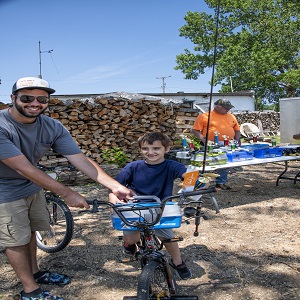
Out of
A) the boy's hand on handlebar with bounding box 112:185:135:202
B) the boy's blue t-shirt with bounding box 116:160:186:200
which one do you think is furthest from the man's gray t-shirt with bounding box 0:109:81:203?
the boy's hand on handlebar with bounding box 112:185:135:202

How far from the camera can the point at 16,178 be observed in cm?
295

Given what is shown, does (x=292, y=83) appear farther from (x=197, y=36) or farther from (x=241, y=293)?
(x=241, y=293)

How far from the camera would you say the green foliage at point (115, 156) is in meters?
9.26

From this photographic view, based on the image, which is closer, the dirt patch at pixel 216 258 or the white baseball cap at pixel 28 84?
the white baseball cap at pixel 28 84

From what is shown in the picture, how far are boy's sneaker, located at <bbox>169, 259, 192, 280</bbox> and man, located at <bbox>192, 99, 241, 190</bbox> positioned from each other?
11.3ft

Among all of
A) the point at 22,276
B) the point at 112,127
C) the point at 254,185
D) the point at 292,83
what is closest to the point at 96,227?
the point at 22,276

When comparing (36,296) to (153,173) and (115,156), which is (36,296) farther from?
(115,156)

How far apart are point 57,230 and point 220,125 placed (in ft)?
12.3

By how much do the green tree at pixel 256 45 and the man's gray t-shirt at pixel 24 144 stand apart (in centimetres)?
3065

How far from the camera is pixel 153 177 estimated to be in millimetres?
3209

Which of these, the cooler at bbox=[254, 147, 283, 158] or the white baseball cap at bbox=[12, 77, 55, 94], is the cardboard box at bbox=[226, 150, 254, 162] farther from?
the white baseball cap at bbox=[12, 77, 55, 94]

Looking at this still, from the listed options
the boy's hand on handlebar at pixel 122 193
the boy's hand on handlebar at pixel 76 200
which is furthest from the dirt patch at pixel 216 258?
the boy's hand on handlebar at pixel 76 200

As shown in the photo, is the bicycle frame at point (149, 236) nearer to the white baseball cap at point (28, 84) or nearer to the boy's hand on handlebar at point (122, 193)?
the boy's hand on handlebar at point (122, 193)

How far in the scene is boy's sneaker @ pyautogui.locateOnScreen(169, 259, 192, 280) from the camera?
3.38 metres
